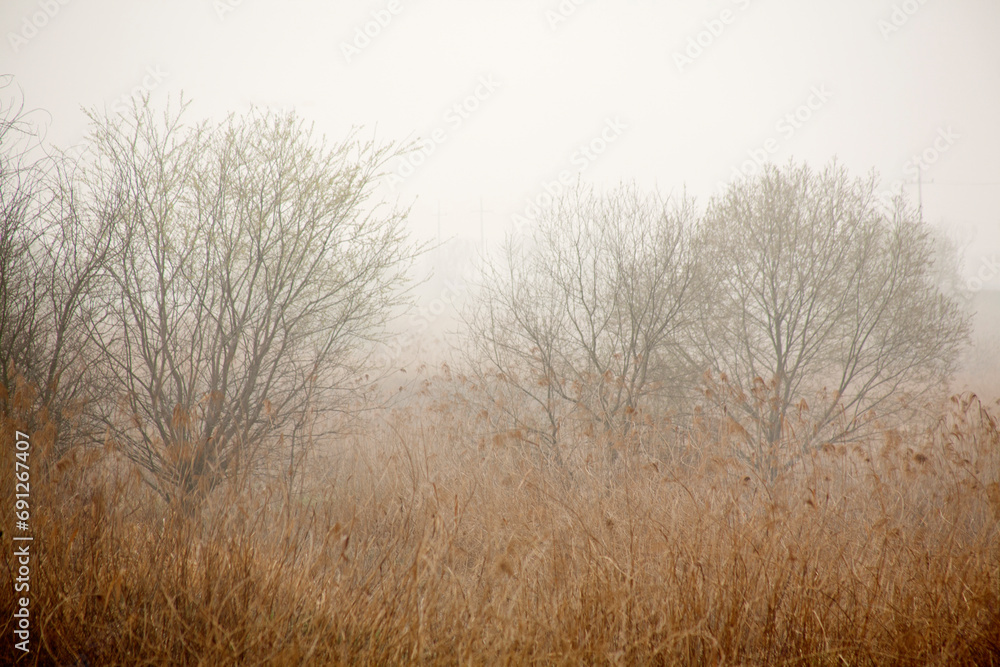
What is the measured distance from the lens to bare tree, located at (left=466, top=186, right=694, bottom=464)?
6.20 m

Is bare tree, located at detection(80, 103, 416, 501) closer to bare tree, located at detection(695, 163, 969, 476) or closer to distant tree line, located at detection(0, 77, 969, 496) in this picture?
distant tree line, located at detection(0, 77, 969, 496)

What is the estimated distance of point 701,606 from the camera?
7.07 ft

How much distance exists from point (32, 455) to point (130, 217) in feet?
6.61

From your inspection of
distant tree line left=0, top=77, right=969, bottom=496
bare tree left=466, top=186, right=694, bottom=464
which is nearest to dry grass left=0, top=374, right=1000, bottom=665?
distant tree line left=0, top=77, right=969, bottom=496

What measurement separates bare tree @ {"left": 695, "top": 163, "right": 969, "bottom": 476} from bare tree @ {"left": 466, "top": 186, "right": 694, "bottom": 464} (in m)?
0.76

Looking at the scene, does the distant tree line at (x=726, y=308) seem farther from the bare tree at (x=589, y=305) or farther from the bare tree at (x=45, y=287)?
the bare tree at (x=45, y=287)

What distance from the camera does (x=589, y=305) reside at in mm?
6402

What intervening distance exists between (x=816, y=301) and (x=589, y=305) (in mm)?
3058

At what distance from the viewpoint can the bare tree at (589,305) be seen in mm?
6195

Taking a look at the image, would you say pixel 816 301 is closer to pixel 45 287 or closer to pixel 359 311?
pixel 359 311

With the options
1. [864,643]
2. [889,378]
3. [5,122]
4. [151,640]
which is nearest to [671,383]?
[889,378]

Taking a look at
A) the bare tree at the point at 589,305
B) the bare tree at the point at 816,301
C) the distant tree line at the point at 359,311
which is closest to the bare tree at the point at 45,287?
the distant tree line at the point at 359,311

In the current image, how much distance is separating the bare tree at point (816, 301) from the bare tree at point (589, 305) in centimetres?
76

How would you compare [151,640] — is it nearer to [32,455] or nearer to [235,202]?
[32,455]
